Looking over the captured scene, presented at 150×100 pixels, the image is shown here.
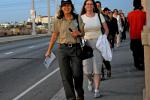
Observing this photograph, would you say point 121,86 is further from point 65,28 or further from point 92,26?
point 65,28

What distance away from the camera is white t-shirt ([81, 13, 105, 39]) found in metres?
10.4

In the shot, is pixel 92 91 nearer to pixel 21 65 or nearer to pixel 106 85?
pixel 106 85

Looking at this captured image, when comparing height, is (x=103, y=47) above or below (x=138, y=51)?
above

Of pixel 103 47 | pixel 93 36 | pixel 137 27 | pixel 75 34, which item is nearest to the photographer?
pixel 75 34

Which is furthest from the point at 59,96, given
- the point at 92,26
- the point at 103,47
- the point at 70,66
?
the point at 70,66

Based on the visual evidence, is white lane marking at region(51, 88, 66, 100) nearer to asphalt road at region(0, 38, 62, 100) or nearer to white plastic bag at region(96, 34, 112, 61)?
asphalt road at region(0, 38, 62, 100)

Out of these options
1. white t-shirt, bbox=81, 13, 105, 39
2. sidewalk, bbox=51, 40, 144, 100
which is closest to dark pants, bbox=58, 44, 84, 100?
sidewalk, bbox=51, 40, 144, 100

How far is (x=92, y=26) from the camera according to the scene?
411 inches

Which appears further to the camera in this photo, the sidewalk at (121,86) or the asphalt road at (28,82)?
the asphalt road at (28,82)

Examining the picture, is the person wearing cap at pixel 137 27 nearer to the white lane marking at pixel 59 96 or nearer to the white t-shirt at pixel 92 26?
the white lane marking at pixel 59 96

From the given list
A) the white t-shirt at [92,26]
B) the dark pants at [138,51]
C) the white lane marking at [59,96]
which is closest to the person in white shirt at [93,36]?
the white t-shirt at [92,26]

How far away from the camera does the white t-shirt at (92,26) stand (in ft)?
34.2

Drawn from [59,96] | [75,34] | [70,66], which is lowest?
[59,96]

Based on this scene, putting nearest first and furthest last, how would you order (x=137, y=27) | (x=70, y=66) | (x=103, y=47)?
(x=70, y=66) < (x=103, y=47) < (x=137, y=27)
